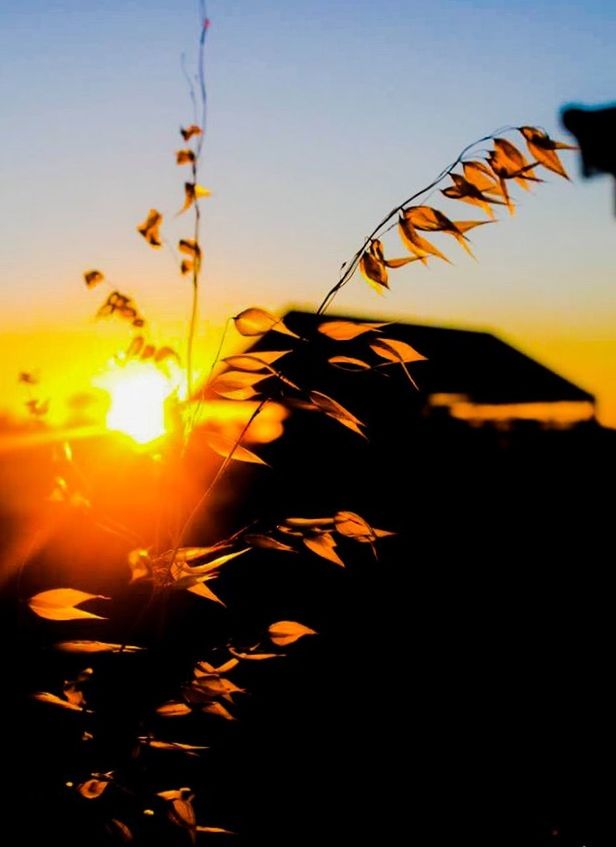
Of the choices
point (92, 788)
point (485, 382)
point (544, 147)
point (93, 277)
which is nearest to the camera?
point (544, 147)

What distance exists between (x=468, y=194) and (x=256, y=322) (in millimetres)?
476

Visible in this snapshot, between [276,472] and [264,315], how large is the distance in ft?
21.1

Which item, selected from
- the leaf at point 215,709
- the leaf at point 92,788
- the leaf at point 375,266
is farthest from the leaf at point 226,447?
the leaf at point 92,788

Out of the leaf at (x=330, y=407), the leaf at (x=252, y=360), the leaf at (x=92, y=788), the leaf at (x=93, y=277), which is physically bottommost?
the leaf at (x=92, y=788)

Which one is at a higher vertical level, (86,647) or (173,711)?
(86,647)

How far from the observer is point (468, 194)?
1.33m

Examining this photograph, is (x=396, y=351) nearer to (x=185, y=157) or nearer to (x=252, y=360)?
(x=252, y=360)

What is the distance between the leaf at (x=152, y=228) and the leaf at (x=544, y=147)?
746 mm

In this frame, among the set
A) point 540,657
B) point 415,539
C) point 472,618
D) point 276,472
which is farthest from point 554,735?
point 276,472

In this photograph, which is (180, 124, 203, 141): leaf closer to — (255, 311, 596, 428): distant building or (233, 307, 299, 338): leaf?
(233, 307, 299, 338): leaf

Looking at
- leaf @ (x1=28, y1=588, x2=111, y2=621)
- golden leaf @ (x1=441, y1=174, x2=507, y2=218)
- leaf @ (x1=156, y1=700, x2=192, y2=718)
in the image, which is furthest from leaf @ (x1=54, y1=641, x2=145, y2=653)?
golden leaf @ (x1=441, y1=174, x2=507, y2=218)

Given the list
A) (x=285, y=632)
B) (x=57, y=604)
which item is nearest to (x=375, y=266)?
(x=285, y=632)

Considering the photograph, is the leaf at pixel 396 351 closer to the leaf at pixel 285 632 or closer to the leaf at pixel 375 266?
the leaf at pixel 375 266

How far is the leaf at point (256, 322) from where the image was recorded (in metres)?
1.29
